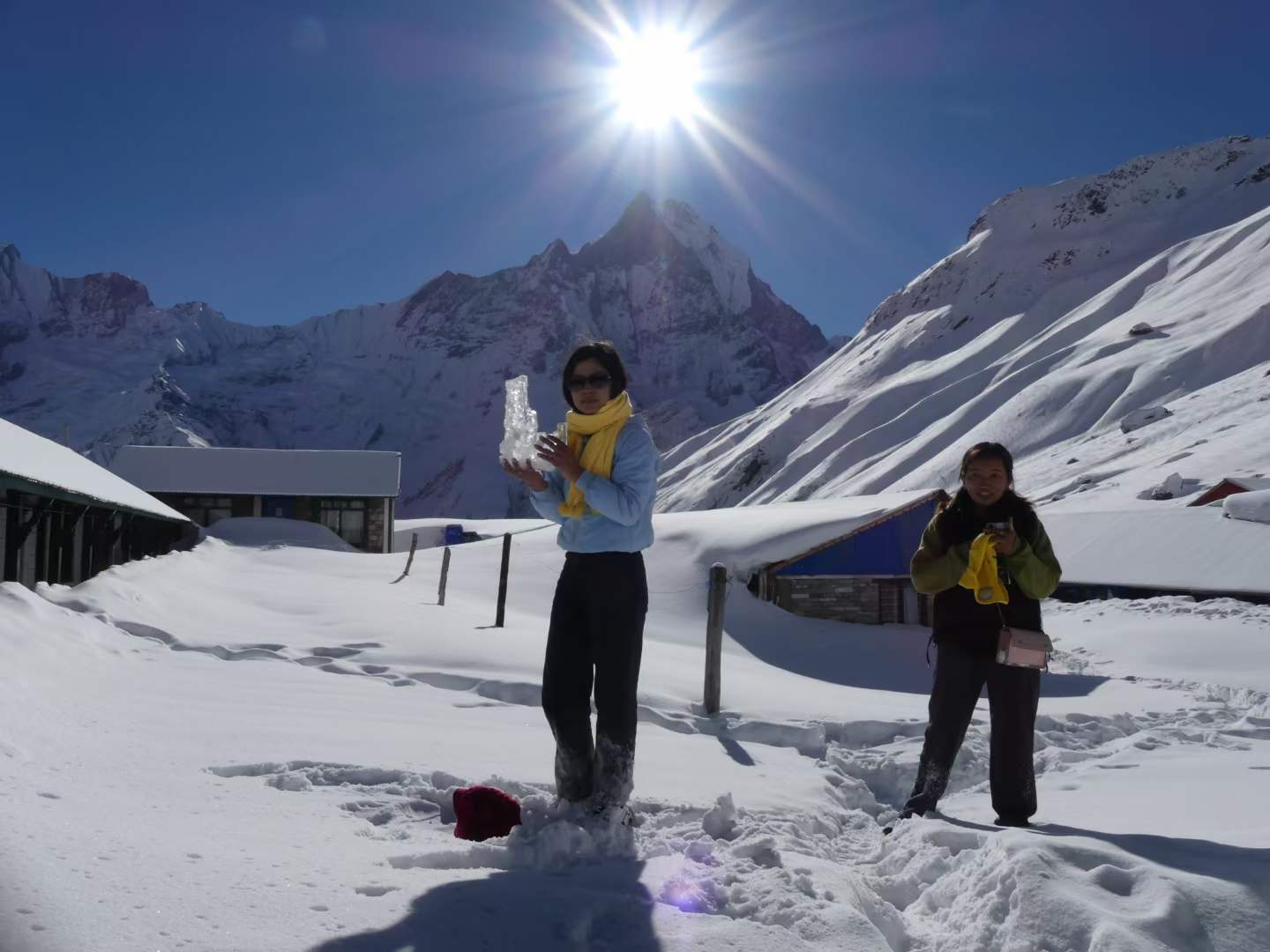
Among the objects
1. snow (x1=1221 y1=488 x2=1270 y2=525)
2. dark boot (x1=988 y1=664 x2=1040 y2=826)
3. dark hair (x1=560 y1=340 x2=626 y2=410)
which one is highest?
snow (x1=1221 y1=488 x2=1270 y2=525)

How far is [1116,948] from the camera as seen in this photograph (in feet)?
6.64

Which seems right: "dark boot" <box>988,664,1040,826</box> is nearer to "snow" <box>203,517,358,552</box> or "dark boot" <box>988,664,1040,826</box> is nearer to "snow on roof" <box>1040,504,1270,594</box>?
"snow on roof" <box>1040,504,1270,594</box>

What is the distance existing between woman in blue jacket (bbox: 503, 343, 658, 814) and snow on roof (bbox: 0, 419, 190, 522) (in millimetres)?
6147

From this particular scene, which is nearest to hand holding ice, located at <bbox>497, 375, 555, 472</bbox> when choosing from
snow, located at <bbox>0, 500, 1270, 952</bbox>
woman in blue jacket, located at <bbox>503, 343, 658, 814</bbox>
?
woman in blue jacket, located at <bbox>503, 343, 658, 814</bbox>

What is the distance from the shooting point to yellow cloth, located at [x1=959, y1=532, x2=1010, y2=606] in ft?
11.2

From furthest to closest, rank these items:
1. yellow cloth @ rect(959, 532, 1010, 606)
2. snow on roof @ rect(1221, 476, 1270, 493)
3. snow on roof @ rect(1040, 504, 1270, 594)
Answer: snow on roof @ rect(1221, 476, 1270, 493), snow on roof @ rect(1040, 504, 1270, 594), yellow cloth @ rect(959, 532, 1010, 606)

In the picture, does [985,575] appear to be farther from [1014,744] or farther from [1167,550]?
[1167,550]

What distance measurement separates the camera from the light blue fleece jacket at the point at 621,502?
124 inches

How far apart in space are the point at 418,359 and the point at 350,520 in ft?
433

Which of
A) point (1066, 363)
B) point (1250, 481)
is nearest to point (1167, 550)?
point (1250, 481)

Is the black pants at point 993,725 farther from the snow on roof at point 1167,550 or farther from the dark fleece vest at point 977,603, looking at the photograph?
the snow on roof at point 1167,550

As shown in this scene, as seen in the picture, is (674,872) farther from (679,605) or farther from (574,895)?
(679,605)

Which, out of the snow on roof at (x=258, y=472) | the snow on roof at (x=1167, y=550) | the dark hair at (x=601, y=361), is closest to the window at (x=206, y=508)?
the snow on roof at (x=258, y=472)

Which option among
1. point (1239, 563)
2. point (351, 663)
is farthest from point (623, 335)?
point (351, 663)
